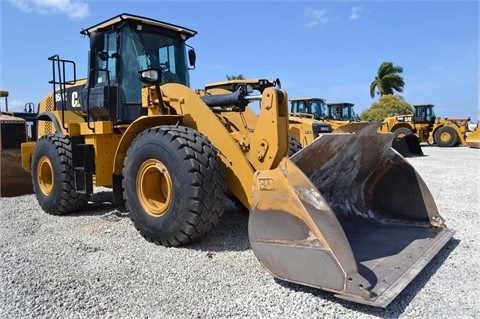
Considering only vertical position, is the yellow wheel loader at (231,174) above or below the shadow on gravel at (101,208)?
above

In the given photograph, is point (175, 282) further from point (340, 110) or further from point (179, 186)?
point (340, 110)

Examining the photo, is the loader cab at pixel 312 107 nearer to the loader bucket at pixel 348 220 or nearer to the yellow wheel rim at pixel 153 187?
the loader bucket at pixel 348 220

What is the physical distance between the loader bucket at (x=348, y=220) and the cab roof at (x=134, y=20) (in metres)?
3.08

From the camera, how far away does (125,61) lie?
5336mm

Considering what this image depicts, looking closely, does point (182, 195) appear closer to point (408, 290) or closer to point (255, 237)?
point (255, 237)

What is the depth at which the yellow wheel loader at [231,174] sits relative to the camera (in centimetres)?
295

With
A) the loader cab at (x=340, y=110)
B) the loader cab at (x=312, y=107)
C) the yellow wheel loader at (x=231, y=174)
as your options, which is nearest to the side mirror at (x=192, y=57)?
the yellow wheel loader at (x=231, y=174)

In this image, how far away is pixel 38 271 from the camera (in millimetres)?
3518

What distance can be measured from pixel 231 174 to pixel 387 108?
135 ft

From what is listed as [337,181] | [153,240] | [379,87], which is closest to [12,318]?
[153,240]

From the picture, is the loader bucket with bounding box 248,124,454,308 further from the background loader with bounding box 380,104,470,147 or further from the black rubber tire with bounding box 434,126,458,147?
the black rubber tire with bounding box 434,126,458,147

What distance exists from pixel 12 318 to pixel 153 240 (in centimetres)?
156

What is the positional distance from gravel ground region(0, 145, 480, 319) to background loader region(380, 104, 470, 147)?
19294 mm

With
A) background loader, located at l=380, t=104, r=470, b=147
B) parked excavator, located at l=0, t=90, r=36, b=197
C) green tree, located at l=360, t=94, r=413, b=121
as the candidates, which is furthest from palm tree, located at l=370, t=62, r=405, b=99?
parked excavator, located at l=0, t=90, r=36, b=197
